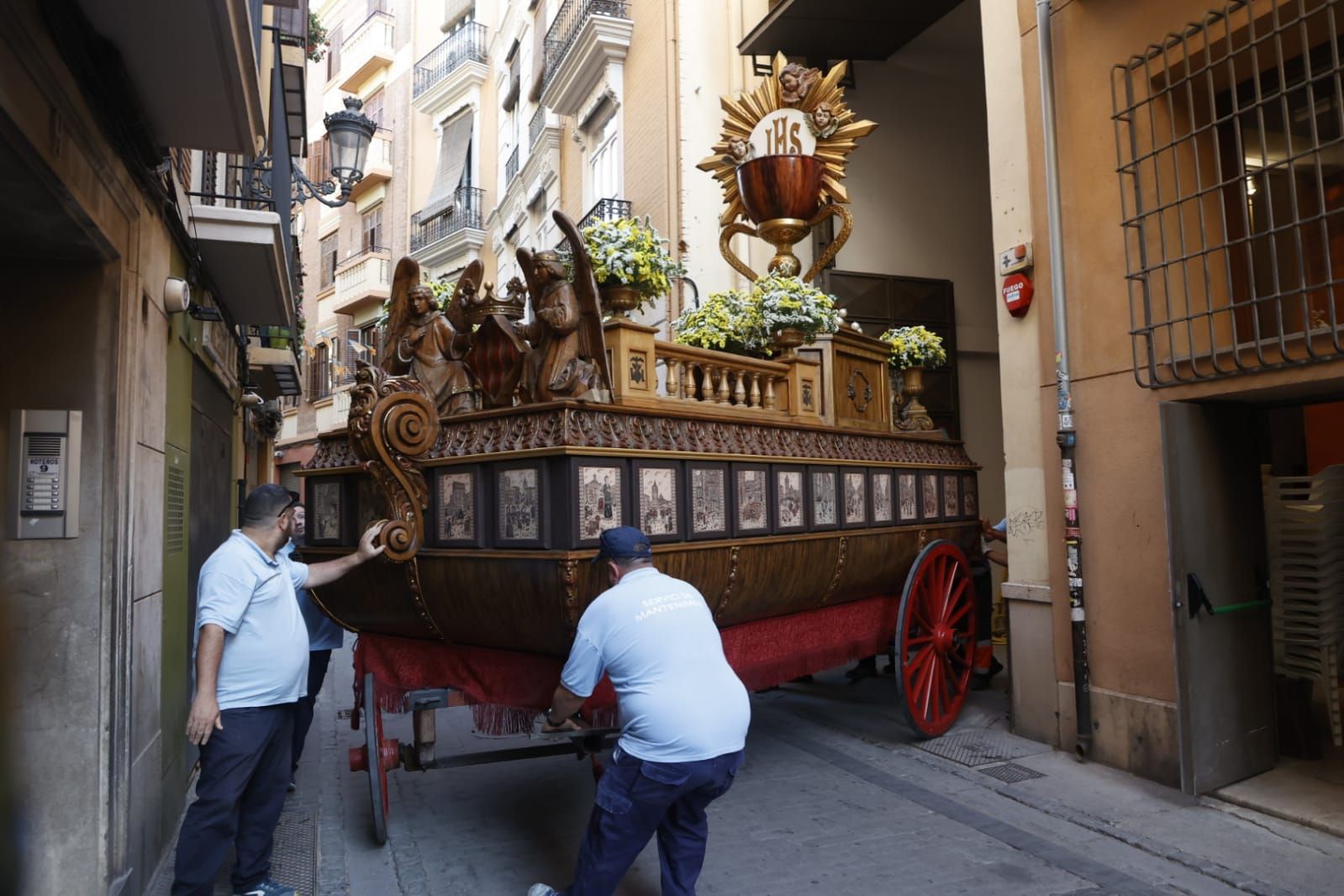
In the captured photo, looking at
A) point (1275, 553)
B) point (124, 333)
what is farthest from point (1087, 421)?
point (124, 333)

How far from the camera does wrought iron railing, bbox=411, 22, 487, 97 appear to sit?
21734mm

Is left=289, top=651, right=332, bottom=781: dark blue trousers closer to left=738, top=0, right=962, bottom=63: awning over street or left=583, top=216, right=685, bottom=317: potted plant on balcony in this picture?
left=583, top=216, right=685, bottom=317: potted plant on balcony

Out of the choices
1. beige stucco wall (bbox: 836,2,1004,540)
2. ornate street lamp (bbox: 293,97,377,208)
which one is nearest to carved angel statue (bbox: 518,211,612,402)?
ornate street lamp (bbox: 293,97,377,208)

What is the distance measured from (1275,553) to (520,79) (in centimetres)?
1659

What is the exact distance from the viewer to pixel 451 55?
22.3 m

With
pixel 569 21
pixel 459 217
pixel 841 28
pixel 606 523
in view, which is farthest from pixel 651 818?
pixel 459 217

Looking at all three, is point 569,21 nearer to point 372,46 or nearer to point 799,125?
point 799,125

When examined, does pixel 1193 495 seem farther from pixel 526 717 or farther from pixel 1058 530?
pixel 526 717

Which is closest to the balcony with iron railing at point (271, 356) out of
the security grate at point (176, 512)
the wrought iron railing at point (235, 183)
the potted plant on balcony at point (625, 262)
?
the wrought iron railing at point (235, 183)

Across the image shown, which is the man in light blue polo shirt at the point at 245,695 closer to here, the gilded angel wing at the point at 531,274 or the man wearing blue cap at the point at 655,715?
the man wearing blue cap at the point at 655,715

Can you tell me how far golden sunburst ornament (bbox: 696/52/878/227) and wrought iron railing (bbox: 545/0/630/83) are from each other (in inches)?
236

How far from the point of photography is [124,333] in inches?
145

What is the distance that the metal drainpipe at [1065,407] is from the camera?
18.1 feet

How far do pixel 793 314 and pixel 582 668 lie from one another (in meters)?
3.31
